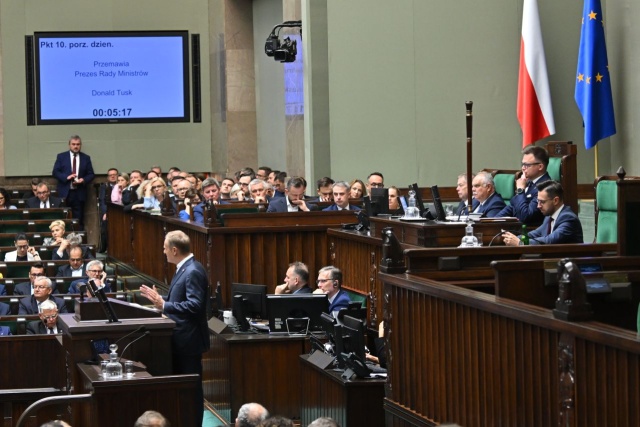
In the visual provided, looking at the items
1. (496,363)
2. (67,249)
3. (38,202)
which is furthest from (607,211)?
(38,202)

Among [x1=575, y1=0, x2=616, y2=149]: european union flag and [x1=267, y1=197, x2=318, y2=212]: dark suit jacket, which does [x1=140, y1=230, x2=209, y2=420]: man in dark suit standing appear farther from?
[x1=575, y1=0, x2=616, y2=149]: european union flag

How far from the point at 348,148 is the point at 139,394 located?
7980 mm

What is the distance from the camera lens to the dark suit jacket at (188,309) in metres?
7.71

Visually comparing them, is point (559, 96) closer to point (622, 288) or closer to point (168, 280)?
point (168, 280)

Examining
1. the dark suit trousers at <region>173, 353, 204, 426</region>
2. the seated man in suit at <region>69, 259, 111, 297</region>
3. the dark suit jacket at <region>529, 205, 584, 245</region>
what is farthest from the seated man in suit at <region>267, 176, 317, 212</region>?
the dark suit jacket at <region>529, 205, 584, 245</region>

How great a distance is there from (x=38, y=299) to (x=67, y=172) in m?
9.37

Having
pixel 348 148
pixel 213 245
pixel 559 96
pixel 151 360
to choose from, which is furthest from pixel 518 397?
pixel 348 148

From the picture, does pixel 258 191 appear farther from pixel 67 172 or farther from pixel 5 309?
pixel 67 172

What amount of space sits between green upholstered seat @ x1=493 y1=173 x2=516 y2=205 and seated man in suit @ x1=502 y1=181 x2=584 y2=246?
272 cm

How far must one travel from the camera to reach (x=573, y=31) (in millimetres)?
13094

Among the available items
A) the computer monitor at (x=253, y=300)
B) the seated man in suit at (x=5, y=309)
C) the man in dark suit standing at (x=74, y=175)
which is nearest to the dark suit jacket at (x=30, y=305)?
the seated man in suit at (x=5, y=309)

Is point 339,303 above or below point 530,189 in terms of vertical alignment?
below

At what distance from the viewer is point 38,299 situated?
10578 mm

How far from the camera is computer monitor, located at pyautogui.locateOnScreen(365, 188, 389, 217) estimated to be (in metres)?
9.82
